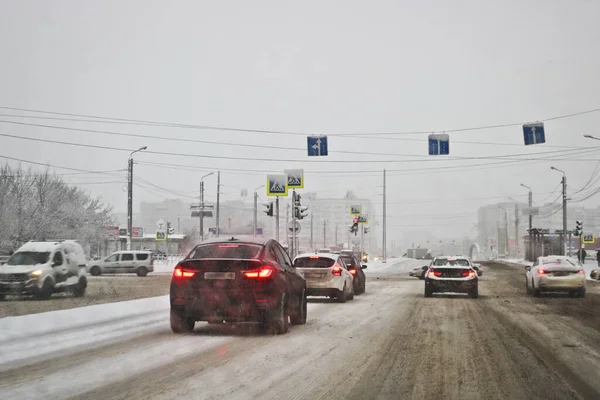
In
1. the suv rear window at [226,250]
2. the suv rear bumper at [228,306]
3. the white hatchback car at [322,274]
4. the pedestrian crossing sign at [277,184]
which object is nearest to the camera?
the suv rear bumper at [228,306]

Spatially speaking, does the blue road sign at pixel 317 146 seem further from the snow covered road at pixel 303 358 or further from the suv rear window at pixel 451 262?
the snow covered road at pixel 303 358

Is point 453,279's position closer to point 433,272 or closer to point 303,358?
point 433,272

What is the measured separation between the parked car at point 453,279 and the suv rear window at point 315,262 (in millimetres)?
4534

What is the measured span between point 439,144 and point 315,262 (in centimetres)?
1337

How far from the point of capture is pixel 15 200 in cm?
5988

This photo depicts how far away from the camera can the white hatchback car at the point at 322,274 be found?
2252 centimetres

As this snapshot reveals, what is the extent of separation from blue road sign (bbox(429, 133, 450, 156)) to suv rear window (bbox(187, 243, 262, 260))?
70.8 feet

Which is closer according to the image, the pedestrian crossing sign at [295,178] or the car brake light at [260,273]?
the car brake light at [260,273]

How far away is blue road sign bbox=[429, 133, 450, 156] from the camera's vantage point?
33.9 m

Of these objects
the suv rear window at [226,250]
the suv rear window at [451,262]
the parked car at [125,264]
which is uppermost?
the suv rear window at [226,250]

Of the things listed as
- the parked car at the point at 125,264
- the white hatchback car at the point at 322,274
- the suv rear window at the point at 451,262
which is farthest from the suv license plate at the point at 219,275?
the parked car at the point at 125,264

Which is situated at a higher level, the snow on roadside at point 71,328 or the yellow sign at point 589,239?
the yellow sign at point 589,239

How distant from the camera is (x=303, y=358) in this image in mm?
10164

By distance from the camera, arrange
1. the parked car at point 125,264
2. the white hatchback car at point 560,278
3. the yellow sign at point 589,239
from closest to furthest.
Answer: the white hatchback car at point 560,278
the parked car at point 125,264
the yellow sign at point 589,239
